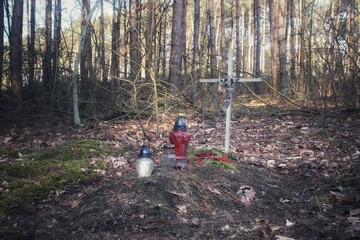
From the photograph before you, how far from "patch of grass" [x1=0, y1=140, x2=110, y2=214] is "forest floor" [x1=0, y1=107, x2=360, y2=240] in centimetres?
14

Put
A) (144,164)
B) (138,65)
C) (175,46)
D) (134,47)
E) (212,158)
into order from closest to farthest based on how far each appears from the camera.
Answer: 1. (144,164)
2. (212,158)
3. (134,47)
4. (138,65)
5. (175,46)

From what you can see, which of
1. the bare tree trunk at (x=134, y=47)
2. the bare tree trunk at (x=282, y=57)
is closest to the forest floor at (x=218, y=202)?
the bare tree trunk at (x=134, y=47)

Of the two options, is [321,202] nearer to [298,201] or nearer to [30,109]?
[298,201]

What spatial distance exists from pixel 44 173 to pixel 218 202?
8.36 ft

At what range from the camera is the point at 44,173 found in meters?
4.71

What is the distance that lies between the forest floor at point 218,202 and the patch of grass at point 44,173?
137 millimetres

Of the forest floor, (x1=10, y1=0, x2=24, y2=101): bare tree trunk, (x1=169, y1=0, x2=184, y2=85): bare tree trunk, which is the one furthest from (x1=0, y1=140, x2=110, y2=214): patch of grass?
(x1=10, y1=0, x2=24, y2=101): bare tree trunk

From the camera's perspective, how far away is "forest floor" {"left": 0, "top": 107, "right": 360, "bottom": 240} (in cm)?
313

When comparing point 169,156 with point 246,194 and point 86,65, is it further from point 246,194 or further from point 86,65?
point 86,65

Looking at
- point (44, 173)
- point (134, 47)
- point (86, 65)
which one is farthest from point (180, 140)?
point (86, 65)

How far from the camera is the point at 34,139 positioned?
8016 millimetres

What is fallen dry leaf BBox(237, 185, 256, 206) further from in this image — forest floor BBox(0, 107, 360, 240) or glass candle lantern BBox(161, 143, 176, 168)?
glass candle lantern BBox(161, 143, 176, 168)

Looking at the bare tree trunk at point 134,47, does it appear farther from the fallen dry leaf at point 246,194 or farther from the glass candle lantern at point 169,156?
the fallen dry leaf at point 246,194

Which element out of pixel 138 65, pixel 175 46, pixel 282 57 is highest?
pixel 282 57
